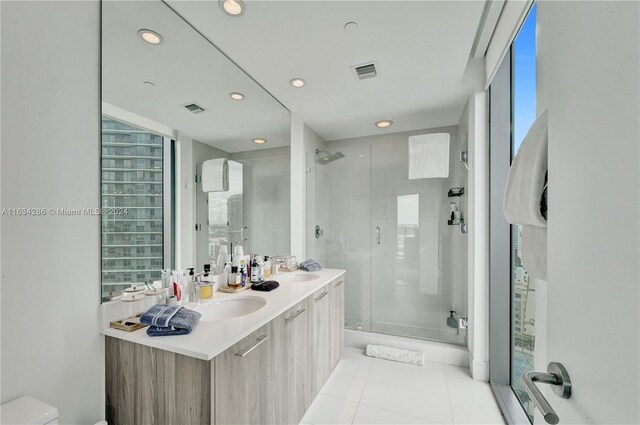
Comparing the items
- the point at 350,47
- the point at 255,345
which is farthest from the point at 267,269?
the point at 350,47

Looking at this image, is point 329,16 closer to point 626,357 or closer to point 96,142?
point 96,142

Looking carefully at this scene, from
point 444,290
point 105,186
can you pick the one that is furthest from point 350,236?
point 105,186

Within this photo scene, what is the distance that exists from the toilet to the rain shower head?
2688 millimetres

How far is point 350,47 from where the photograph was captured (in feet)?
5.26

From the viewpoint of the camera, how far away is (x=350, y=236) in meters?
3.21

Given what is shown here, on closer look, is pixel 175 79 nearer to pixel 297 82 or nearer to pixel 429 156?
pixel 297 82

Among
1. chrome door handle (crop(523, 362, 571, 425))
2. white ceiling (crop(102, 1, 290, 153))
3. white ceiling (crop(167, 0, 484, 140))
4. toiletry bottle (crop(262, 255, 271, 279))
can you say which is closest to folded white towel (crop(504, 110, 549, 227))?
chrome door handle (crop(523, 362, 571, 425))

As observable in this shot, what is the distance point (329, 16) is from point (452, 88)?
1274 millimetres

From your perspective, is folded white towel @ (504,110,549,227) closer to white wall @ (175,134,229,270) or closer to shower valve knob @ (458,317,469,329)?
white wall @ (175,134,229,270)

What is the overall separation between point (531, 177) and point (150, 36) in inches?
71.5

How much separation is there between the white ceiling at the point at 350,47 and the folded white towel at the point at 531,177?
2.99 ft

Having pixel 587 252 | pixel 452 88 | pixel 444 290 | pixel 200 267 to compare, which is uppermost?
pixel 452 88

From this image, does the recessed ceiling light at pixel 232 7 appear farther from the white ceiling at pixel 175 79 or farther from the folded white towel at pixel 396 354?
the folded white towel at pixel 396 354

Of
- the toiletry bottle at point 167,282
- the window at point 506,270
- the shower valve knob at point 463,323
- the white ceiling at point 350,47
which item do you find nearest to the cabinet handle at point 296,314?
the toiletry bottle at point 167,282
